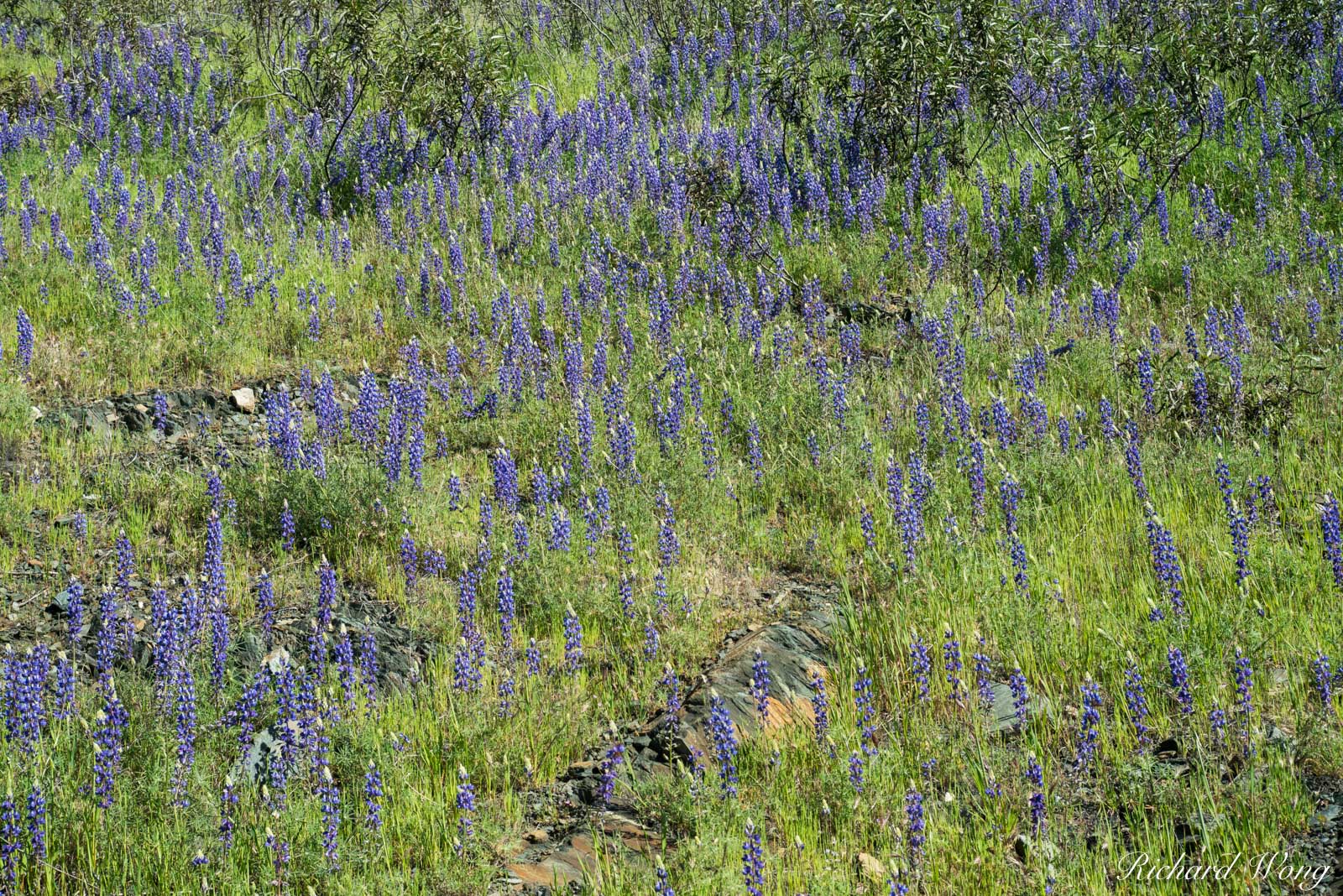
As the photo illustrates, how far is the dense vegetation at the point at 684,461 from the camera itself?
3.52 metres

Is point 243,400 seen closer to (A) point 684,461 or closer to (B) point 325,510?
(B) point 325,510

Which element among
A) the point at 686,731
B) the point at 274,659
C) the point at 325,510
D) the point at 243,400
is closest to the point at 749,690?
the point at 686,731

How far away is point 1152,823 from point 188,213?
938cm

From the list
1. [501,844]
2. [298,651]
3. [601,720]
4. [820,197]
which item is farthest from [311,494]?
[820,197]

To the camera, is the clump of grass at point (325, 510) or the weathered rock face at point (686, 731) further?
the clump of grass at point (325, 510)

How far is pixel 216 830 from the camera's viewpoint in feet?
11.1

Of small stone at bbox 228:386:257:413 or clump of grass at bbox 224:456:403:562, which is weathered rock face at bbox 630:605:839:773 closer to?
clump of grass at bbox 224:456:403:562

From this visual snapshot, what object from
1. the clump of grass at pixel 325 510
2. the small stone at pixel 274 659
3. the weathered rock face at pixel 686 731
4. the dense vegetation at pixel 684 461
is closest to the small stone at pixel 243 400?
the dense vegetation at pixel 684 461

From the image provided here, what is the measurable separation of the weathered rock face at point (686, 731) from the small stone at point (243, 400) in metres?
3.96

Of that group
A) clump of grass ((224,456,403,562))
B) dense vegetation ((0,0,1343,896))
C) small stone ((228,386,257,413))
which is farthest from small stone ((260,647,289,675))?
small stone ((228,386,257,413))

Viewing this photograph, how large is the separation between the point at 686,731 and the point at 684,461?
7.69 ft

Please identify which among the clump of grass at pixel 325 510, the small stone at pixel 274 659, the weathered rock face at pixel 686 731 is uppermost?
the clump of grass at pixel 325 510

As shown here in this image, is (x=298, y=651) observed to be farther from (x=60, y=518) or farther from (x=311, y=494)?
(x=60, y=518)

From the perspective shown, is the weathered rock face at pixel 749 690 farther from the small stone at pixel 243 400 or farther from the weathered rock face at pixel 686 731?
the small stone at pixel 243 400
